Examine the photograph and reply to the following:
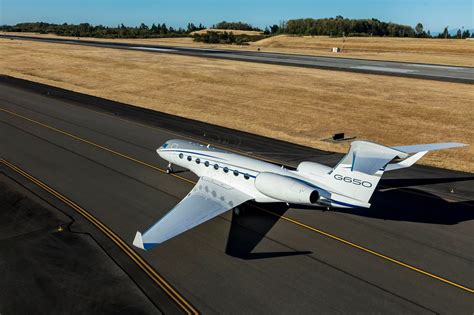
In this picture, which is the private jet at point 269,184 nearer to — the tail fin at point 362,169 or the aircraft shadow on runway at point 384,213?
the tail fin at point 362,169

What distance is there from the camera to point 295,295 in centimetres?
1453

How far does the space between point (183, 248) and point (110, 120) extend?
27.0 meters

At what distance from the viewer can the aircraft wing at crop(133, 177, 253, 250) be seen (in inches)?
608

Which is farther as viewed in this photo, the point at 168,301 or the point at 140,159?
the point at 140,159

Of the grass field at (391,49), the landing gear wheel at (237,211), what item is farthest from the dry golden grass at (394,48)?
the landing gear wheel at (237,211)

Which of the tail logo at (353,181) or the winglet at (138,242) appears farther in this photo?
the tail logo at (353,181)

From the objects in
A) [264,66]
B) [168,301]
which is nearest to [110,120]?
[168,301]

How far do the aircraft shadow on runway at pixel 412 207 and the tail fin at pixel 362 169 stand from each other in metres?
2.23

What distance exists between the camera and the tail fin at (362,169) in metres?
16.5

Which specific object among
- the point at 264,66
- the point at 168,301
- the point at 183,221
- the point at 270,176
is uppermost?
the point at 264,66

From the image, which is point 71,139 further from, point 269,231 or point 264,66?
point 264,66

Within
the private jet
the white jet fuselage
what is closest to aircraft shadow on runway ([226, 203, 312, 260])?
the private jet

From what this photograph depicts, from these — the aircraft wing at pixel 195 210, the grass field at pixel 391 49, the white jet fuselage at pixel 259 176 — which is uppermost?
the grass field at pixel 391 49

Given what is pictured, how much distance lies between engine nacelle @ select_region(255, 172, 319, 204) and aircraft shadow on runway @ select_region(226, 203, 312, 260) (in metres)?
1.82
